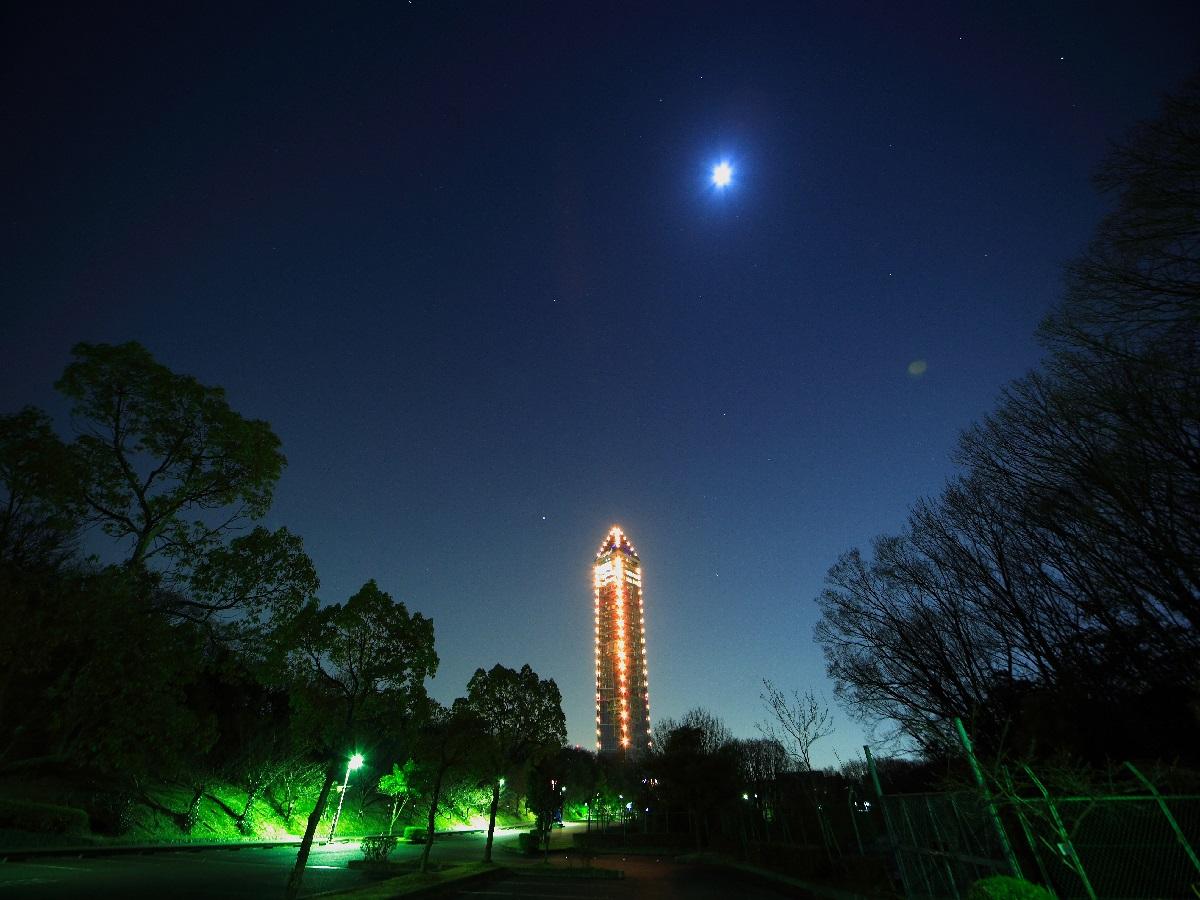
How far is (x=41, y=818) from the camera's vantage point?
67.5 feet

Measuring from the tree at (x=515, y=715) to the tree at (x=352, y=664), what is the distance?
10.7 m

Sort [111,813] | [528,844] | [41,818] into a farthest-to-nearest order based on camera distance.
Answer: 1. [528,844]
2. [111,813]
3. [41,818]

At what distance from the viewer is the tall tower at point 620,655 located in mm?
130250

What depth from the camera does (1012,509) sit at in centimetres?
1622

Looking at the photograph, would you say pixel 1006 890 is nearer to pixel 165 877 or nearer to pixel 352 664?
pixel 352 664

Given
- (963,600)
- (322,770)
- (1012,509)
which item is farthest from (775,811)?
(322,770)

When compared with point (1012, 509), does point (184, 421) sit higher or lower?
lower

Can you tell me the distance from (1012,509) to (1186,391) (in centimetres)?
832

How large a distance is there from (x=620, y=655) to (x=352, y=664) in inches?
A: 5102

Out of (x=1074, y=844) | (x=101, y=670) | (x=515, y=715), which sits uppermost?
(x=515, y=715)

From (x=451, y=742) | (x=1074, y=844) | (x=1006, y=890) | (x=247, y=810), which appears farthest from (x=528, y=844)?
(x=1006, y=890)

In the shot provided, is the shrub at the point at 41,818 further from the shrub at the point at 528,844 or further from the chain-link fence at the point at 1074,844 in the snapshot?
the chain-link fence at the point at 1074,844

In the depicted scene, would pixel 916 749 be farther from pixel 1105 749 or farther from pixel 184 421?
pixel 184 421

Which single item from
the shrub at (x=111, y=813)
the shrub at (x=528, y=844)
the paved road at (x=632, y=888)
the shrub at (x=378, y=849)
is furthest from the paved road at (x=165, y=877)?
the shrub at (x=528, y=844)
